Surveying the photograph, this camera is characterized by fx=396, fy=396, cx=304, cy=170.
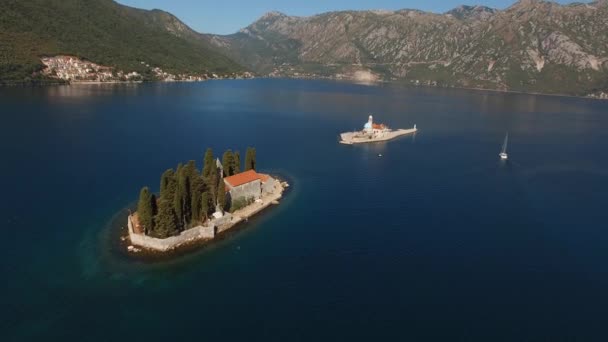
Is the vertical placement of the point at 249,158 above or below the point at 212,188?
above

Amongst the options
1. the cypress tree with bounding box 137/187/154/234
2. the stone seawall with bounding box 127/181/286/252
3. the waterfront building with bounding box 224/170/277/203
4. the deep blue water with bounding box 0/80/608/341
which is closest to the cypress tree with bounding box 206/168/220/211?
the waterfront building with bounding box 224/170/277/203

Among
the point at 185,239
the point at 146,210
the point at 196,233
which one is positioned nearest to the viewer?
the point at 146,210

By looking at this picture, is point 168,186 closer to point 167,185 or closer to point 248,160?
point 167,185

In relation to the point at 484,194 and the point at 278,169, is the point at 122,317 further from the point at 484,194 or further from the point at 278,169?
the point at 484,194

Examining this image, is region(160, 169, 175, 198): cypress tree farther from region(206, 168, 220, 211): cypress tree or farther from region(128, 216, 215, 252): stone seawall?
region(206, 168, 220, 211): cypress tree

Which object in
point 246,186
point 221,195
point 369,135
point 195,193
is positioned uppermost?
point 369,135

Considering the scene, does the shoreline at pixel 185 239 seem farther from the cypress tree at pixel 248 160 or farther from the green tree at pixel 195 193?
the cypress tree at pixel 248 160

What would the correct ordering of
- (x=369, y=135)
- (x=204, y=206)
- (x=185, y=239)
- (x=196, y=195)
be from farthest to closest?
(x=369, y=135)
(x=204, y=206)
(x=196, y=195)
(x=185, y=239)

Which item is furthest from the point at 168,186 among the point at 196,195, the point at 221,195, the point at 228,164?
the point at 228,164
